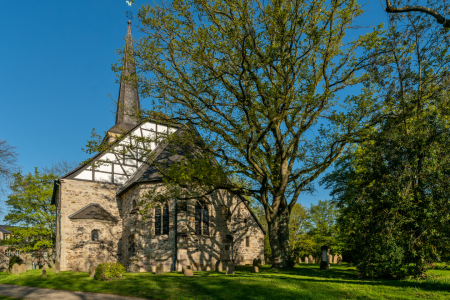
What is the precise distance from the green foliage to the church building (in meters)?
7.23

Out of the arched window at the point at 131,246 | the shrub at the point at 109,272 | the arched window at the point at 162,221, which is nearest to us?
the shrub at the point at 109,272

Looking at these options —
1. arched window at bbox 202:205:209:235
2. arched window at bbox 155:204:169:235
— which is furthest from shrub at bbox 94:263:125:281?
arched window at bbox 202:205:209:235

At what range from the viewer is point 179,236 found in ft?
58.3

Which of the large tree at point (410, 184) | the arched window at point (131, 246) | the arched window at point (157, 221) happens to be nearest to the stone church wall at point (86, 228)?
the arched window at point (131, 246)

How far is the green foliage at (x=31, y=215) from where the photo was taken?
26.7 m

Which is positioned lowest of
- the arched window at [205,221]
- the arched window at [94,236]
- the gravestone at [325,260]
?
the gravestone at [325,260]

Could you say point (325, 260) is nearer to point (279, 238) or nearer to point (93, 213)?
point (279, 238)

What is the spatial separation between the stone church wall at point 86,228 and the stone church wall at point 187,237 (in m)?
1.15

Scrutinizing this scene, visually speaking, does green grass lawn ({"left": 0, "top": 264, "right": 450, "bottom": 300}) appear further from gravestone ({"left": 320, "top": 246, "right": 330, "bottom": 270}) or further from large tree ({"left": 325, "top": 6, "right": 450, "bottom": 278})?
gravestone ({"left": 320, "top": 246, "right": 330, "bottom": 270})

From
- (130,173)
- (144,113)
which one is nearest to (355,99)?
(144,113)

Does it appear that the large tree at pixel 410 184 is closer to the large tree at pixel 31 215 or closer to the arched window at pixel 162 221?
the arched window at pixel 162 221

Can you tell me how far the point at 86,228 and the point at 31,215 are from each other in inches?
392

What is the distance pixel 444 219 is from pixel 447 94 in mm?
3396

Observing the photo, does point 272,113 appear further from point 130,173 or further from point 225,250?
point 130,173
